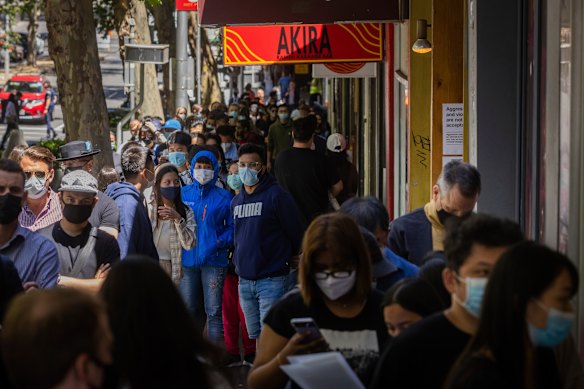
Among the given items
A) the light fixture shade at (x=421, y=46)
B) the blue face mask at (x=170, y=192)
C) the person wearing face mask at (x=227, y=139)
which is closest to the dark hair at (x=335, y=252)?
the blue face mask at (x=170, y=192)

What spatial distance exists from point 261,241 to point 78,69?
28.9 ft

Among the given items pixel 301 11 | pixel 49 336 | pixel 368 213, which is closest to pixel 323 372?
pixel 49 336

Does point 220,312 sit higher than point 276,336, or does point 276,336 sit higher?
point 276,336

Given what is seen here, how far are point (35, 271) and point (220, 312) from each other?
156 inches

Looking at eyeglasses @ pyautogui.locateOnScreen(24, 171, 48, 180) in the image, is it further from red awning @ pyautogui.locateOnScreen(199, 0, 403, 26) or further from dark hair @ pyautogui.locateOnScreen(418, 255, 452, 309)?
dark hair @ pyautogui.locateOnScreen(418, 255, 452, 309)

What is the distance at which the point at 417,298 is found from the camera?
489 cm

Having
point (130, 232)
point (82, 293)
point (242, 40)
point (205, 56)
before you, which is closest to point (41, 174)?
point (130, 232)

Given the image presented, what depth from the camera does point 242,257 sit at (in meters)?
10.0

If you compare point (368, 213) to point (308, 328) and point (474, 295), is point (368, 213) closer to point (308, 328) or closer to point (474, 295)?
point (308, 328)

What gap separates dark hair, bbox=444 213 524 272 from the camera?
4.61 meters

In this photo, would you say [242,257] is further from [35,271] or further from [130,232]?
[35,271]

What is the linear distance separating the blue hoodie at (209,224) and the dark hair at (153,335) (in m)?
6.12

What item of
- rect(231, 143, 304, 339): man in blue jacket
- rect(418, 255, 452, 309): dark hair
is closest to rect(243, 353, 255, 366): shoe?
rect(231, 143, 304, 339): man in blue jacket

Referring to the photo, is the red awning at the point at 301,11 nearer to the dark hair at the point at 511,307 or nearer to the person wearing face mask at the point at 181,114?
the dark hair at the point at 511,307
